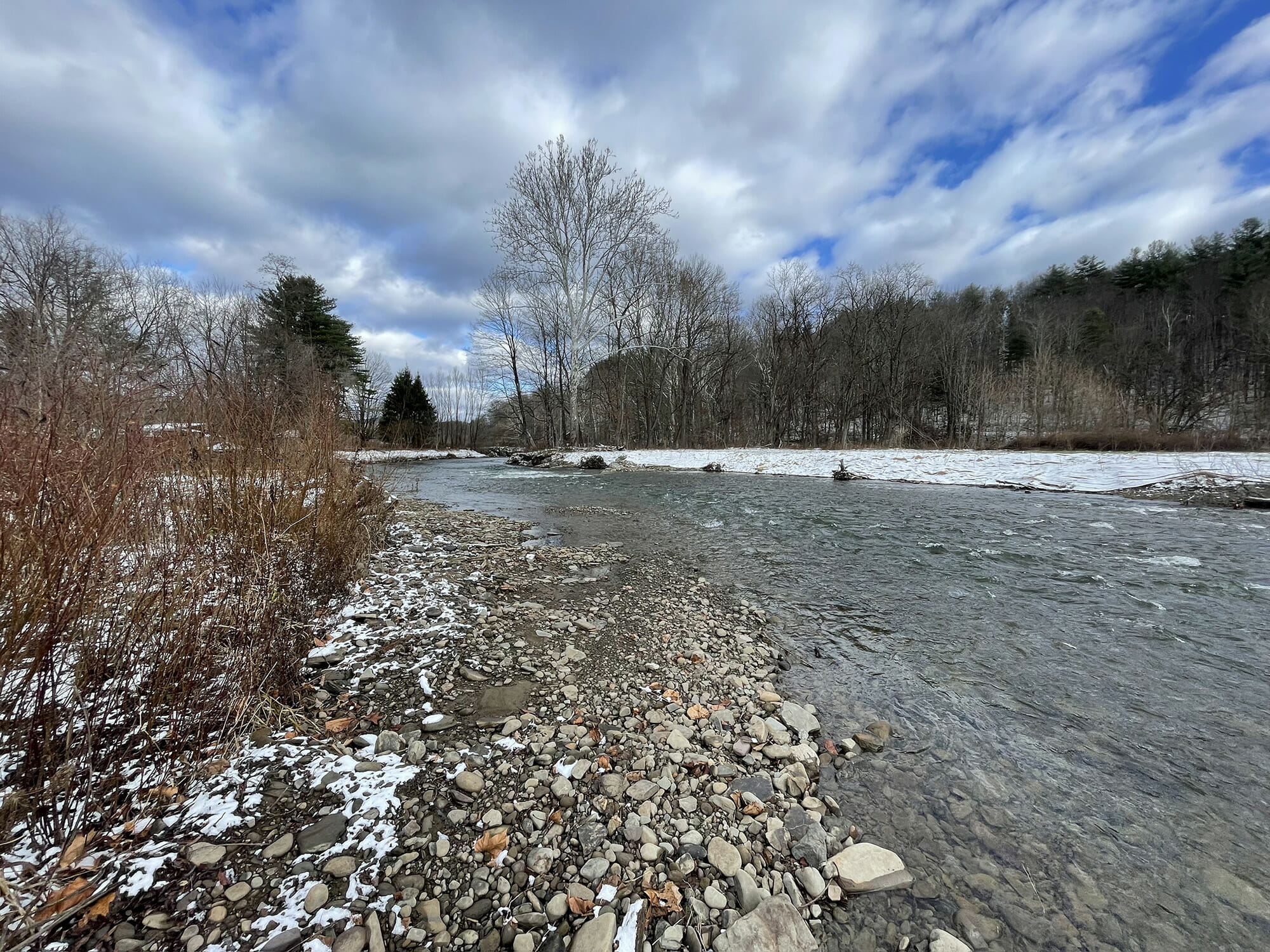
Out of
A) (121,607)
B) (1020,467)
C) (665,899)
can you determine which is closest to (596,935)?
(665,899)

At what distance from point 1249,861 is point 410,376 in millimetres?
45069

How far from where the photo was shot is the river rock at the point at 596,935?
1376 millimetres

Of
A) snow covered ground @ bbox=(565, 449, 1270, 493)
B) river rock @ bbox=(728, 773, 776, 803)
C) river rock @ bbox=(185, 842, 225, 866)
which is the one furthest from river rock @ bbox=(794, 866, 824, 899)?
snow covered ground @ bbox=(565, 449, 1270, 493)

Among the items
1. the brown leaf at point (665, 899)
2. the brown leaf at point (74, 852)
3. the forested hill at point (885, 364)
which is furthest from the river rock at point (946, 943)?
the forested hill at point (885, 364)

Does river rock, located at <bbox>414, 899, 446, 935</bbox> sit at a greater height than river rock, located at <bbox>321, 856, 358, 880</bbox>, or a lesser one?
lesser

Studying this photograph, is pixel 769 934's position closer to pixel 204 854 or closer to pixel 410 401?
pixel 204 854

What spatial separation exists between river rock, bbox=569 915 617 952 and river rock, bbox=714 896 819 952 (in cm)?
33

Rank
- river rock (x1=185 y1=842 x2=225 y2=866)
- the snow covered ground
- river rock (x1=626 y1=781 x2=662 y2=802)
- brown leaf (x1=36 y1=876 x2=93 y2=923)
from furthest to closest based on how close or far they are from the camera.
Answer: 1. the snow covered ground
2. river rock (x1=626 y1=781 x2=662 y2=802)
3. river rock (x1=185 y1=842 x2=225 y2=866)
4. brown leaf (x1=36 y1=876 x2=93 y2=923)

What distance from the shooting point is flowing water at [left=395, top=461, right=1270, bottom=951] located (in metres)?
1.61

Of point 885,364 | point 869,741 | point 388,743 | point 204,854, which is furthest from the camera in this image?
point 885,364

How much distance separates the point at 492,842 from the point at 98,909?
42.9 inches

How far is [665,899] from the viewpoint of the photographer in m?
1.55

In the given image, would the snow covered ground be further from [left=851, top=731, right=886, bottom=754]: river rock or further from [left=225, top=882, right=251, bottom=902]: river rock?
[left=225, top=882, right=251, bottom=902]: river rock

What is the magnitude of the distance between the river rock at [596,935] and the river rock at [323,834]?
0.97 meters
